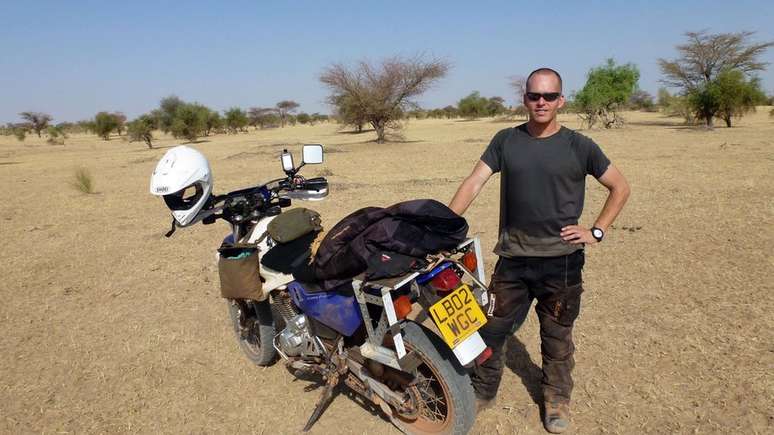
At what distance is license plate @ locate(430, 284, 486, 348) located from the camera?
218 cm

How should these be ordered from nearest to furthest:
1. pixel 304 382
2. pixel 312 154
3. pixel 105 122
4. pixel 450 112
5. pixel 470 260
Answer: pixel 470 260 < pixel 312 154 < pixel 304 382 < pixel 105 122 < pixel 450 112

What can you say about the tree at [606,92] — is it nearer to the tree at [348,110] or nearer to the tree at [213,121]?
the tree at [348,110]

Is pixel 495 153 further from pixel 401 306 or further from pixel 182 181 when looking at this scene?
pixel 182 181

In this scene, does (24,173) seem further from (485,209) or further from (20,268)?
(485,209)

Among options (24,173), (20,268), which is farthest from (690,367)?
(24,173)

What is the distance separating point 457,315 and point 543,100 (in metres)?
1.14

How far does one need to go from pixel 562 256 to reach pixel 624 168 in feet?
35.3

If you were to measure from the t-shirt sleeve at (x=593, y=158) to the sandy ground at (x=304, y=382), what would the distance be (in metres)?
1.50

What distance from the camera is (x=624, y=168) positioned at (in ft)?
39.0

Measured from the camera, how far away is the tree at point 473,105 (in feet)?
229

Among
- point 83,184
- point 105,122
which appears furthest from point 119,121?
point 83,184

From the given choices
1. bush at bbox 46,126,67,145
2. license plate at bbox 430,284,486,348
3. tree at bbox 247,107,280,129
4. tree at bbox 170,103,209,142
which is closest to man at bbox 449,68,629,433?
license plate at bbox 430,284,486,348

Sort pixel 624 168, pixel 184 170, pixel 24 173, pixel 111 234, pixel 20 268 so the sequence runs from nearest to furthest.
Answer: pixel 184 170 → pixel 20 268 → pixel 111 234 → pixel 624 168 → pixel 24 173

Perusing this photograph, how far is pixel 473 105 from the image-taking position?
6962 centimetres
